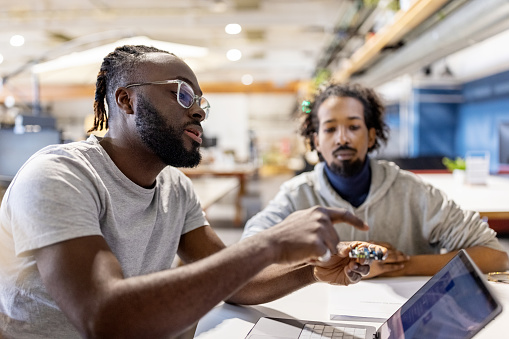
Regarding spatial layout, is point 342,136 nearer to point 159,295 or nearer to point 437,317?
point 437,317

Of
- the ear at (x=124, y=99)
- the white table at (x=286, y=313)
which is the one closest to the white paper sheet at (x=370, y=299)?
the white table at (x=286, y=313)

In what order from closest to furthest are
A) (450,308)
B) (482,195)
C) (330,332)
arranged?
1. (450,308)
2. (330,332)
3. (482,195)

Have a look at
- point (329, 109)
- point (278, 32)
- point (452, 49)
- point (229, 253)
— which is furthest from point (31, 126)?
point (278, 32)

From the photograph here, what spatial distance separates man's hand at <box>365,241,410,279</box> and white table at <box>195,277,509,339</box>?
1.5 inches

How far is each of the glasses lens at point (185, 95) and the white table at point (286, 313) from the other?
0.64m

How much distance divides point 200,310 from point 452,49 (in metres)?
3.81

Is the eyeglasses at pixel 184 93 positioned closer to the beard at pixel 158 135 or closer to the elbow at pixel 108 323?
the beard at pixel 158 135

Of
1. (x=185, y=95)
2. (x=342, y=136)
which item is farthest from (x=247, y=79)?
(x=185, y=95)

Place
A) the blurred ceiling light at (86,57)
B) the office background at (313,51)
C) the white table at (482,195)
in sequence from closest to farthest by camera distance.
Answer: the white table at (482,195) → the office background at (313,51) → the blurred ceiling light at (86,57)

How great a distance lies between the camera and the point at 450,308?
0.97m

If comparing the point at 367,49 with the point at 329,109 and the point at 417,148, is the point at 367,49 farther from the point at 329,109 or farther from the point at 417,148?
the point at 417,148

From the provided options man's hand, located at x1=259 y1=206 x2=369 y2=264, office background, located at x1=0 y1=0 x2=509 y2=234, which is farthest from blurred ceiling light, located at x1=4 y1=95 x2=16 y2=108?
man's hand, located at x1=259 y1=206 x2=369 y2=264

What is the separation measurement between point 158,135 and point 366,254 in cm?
71

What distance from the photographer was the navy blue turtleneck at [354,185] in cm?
209
